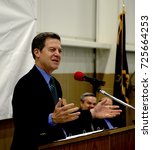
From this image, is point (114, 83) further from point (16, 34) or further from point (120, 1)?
point (16, 34)

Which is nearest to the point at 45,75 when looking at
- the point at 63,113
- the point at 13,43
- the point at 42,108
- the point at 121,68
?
the point at 42,108

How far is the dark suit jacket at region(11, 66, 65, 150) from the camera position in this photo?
1303 millimetres

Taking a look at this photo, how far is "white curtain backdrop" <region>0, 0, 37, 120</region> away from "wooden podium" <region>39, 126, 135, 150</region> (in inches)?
45.2

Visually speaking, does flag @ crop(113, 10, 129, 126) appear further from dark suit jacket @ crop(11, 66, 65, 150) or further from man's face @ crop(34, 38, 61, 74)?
dark suit jacket @ crop(11, 66, 65, 150)

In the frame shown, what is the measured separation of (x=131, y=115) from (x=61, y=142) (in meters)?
2.38

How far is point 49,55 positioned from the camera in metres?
1.74

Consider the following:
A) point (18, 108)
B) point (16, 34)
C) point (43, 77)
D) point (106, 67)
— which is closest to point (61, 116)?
point (18, 108)

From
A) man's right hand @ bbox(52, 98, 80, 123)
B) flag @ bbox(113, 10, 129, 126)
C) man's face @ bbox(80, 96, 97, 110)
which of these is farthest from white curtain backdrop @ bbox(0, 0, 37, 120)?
flag @ bbox(113, 10, 129, 126)

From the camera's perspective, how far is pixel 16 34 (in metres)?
2.41

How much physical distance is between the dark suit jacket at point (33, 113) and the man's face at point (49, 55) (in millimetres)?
105

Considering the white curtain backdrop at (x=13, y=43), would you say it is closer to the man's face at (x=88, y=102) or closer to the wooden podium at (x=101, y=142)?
the man's face at (x=88, y=102)

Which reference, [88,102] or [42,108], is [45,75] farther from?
[88,102]

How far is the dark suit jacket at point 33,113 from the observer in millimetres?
1303

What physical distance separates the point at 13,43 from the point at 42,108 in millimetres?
1098
